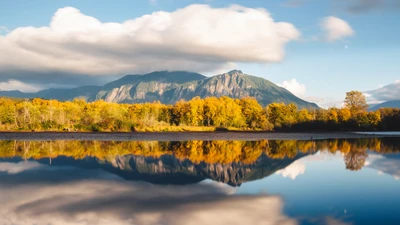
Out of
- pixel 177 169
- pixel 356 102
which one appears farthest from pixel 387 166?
pixel 356 102

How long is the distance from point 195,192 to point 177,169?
6.83 m

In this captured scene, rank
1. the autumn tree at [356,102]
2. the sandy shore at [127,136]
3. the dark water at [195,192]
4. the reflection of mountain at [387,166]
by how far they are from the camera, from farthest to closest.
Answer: the autumn tree at [356,102]
the sandy shore at [127,136]
the reflection of mountain at [387,166]
the dark water at [195,192]

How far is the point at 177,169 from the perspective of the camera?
72.8 feet

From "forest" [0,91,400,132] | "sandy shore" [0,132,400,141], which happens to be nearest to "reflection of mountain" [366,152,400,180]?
"sandy shore" [0,132,400,141]

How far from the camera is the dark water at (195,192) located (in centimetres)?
1149

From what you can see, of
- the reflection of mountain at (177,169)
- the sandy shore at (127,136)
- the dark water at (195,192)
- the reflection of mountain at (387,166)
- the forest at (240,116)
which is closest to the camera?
the dark water at (195,192)

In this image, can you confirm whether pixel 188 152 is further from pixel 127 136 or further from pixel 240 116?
pixel 240 116

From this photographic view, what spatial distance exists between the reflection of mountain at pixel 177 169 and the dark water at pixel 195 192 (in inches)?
2.5

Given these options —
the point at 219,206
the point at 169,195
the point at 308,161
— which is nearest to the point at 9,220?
the point at 169,195

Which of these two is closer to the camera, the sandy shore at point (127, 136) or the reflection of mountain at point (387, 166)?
the reflection of mountain at point (387, 166)

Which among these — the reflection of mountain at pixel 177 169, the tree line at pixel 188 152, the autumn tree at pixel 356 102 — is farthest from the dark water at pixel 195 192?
the autumn tree at pixel 356 102

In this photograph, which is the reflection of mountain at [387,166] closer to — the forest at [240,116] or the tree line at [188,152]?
the tree line at [188,152]

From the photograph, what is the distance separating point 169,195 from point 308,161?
1633 cm

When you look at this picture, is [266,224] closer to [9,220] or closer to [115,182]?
[9,220]
